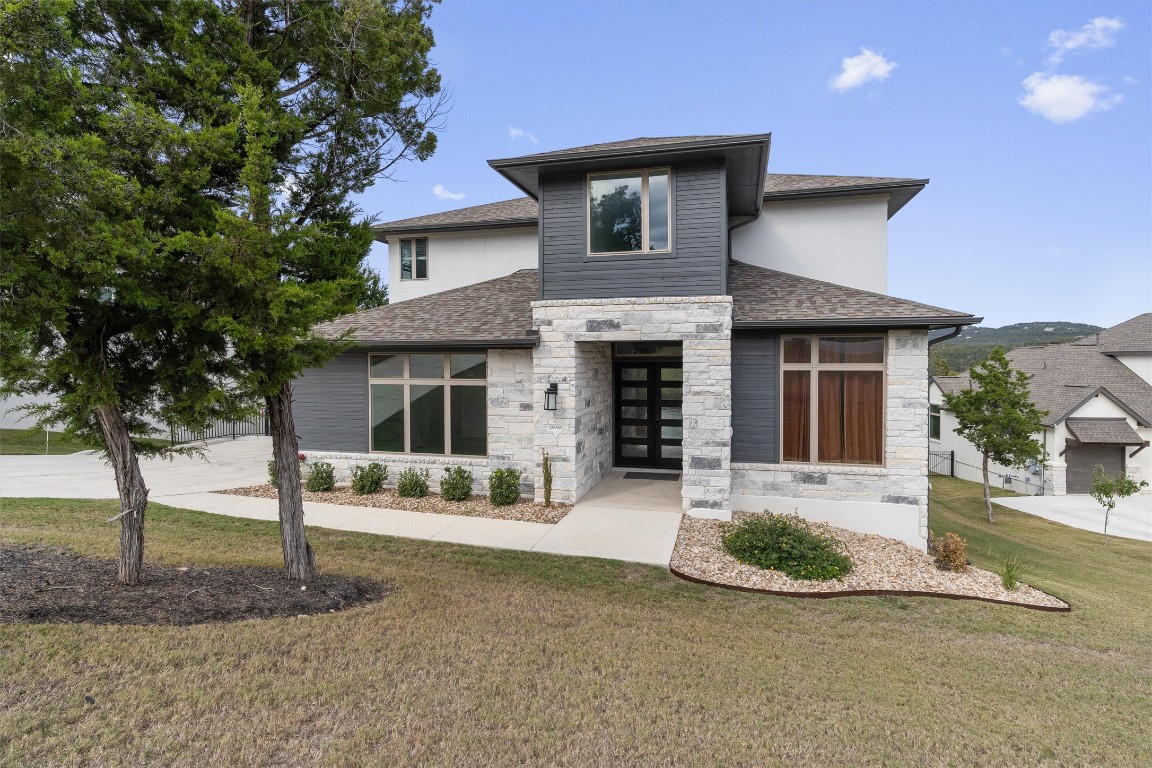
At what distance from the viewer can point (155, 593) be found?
449 centimetres

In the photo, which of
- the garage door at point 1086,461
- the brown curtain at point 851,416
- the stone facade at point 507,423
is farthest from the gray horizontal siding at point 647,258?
the garage door at point 1086,461

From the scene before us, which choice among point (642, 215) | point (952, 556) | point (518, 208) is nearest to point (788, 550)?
point (952, 556)

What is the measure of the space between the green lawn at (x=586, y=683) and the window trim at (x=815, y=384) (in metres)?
3.18

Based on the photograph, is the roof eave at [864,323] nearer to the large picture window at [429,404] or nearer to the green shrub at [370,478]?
the large picture window at [429,404]

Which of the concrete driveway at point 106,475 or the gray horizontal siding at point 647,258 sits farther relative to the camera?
the concrete driveway at point 106,475

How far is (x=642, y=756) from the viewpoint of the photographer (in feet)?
9.06

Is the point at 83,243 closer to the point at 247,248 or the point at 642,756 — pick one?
the point at 247,248

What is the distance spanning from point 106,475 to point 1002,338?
8595cm

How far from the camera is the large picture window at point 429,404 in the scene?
31.9ft

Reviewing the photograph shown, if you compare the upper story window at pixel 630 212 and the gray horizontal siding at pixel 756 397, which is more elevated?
the upper story window at pixel 630 212

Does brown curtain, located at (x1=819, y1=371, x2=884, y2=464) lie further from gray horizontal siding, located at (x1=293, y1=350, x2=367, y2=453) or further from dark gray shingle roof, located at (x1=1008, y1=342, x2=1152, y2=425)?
dark gray shingle roof, located at (x1=1008, y1=342, x2=1152, y2=425)

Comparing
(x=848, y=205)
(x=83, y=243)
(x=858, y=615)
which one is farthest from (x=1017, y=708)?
(x=848, y=205)

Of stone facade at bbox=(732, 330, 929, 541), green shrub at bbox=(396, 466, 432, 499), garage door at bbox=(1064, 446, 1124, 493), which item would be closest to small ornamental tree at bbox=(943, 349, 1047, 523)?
garage door at bbox=(1064, 446, 1124, 493)

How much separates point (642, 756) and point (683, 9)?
1479 cm
